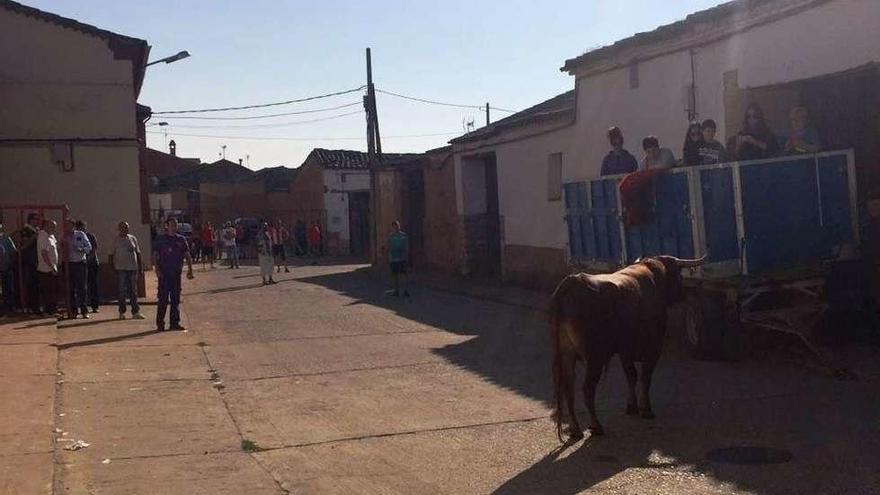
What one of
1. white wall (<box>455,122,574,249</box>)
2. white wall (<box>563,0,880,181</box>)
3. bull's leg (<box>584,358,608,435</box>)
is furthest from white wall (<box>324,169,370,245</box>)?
bull's leg (<box>584,358,608,435</box>)

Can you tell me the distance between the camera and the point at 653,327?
846 cm

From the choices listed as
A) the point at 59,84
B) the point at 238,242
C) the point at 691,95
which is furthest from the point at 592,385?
the point at 238,242

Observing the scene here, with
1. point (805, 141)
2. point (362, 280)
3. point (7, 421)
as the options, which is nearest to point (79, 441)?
point (7, 421)

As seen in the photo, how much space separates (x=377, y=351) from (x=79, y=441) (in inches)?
214

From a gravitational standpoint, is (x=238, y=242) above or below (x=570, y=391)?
above

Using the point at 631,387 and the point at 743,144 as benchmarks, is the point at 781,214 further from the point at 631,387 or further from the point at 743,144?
the point at 631,387

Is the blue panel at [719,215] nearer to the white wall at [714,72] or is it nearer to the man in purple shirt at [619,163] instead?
the man in purple shirt at [619,163]

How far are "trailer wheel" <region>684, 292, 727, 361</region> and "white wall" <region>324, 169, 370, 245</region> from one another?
35.4m

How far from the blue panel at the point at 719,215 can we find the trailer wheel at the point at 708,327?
2.00 feet

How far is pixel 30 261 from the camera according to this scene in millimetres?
17188

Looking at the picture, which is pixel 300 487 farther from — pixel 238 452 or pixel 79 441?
pixel 79 441

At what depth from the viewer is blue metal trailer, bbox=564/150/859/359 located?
35.0ft

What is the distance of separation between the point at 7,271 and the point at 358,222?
2700cm

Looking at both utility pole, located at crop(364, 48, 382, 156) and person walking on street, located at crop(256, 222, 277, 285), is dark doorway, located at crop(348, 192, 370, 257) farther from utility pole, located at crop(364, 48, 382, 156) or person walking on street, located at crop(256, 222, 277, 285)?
person walking on street, located at crop(256, 222, 277, 285)
